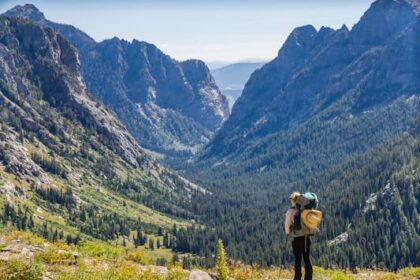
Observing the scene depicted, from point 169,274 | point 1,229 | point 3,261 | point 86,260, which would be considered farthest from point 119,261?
point 1,229

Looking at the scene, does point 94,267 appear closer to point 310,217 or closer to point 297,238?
point 297,238

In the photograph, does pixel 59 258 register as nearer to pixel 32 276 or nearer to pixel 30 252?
pixel 30 252

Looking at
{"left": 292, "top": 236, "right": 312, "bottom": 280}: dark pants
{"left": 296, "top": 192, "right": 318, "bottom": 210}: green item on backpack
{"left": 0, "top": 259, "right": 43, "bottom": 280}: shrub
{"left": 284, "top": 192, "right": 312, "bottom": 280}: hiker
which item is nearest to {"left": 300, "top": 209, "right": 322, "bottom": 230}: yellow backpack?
{"left": 296, "top": 192, "right": 318, "bottom": 210}: green item on backpack

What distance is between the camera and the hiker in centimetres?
2391

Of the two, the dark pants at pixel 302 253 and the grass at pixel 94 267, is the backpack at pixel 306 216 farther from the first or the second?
the grass at pixel 94 267

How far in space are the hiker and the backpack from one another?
0.07 metres

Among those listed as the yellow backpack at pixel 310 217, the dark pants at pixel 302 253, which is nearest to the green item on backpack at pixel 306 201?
the yellow backpack at pixel 310 217

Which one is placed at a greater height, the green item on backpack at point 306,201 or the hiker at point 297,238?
the green item on backpack at point 306,201

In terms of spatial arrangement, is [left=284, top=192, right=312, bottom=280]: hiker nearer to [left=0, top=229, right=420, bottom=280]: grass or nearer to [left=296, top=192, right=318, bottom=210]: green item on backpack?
[left=296, top=192, right=318, bottom=210]: green item on backpack

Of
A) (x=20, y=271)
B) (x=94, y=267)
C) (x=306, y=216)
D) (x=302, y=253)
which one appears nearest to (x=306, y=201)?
(x=306, y=216)

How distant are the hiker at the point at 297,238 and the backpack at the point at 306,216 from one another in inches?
2.6

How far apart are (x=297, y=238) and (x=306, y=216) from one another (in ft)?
5.55

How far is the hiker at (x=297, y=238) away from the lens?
23.9 meters

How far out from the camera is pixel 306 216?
76.8ft
